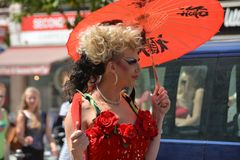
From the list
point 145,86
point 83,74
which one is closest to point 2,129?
point 145,86

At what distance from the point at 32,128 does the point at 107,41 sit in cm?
597

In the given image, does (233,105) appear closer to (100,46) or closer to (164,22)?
(164,22)

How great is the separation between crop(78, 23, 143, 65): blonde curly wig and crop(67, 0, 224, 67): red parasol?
0.19 m

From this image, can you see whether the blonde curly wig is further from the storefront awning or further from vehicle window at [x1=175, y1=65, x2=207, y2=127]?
the storefront awning

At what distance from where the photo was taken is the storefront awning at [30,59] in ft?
68.6

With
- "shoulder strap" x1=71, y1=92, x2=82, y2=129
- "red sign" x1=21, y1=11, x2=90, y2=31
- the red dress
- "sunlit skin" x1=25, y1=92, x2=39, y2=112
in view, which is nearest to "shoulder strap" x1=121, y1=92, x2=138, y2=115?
the red dress

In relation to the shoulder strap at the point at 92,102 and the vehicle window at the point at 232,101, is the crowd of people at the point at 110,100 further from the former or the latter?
the vehicle window at the point at 232,101

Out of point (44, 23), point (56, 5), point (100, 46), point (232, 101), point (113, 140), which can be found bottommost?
point (113, 140)

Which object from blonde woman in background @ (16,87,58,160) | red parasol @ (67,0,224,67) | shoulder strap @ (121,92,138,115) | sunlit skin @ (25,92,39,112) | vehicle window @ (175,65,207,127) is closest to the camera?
A: shoulder strap @ (121,92,138,115)

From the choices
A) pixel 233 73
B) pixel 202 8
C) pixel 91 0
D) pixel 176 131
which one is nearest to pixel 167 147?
pixel 176 131

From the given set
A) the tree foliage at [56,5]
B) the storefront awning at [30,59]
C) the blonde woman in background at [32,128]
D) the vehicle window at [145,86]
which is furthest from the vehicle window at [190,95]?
the storefront awning at [30,59]

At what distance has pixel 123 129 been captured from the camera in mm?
3562

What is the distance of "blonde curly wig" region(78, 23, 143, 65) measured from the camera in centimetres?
357

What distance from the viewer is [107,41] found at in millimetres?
3566
